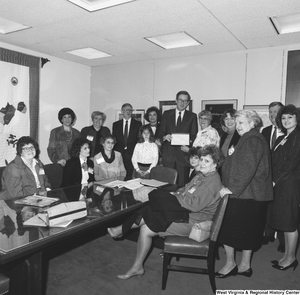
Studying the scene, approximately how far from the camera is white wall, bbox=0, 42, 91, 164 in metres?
5.84

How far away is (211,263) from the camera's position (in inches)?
96.0

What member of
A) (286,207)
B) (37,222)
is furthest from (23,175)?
(286,207)

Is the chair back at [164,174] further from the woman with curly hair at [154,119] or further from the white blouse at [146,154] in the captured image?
the woman with curly hair at [154,119]

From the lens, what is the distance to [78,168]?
375cm

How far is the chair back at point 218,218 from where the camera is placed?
2.38 m

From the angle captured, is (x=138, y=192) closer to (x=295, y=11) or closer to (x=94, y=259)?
(x=94, y=259)

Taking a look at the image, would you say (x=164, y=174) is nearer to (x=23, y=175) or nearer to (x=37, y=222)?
(x=23, y=175)

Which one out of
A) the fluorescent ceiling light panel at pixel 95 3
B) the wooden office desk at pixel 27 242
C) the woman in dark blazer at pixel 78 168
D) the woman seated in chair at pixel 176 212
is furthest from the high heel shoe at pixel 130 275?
the fluorescent ceiling light panel at pixel 95 3

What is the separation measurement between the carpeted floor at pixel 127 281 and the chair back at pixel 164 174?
0.94 m

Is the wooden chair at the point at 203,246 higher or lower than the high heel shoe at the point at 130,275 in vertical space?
higher

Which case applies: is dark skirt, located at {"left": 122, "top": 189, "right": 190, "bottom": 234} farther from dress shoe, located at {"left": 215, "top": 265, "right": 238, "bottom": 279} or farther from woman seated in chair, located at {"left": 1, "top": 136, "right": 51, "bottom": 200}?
woman seated in chair, located at {"left": 1, "top": 136, "right": 51, "bottom": 200}

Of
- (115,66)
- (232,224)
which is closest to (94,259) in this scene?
(232,224)

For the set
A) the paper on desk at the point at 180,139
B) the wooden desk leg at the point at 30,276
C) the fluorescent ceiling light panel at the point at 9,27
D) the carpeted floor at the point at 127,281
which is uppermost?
the fluorescent ceiling light panel at the point at 9,27

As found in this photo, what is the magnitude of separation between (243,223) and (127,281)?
3.99ft
